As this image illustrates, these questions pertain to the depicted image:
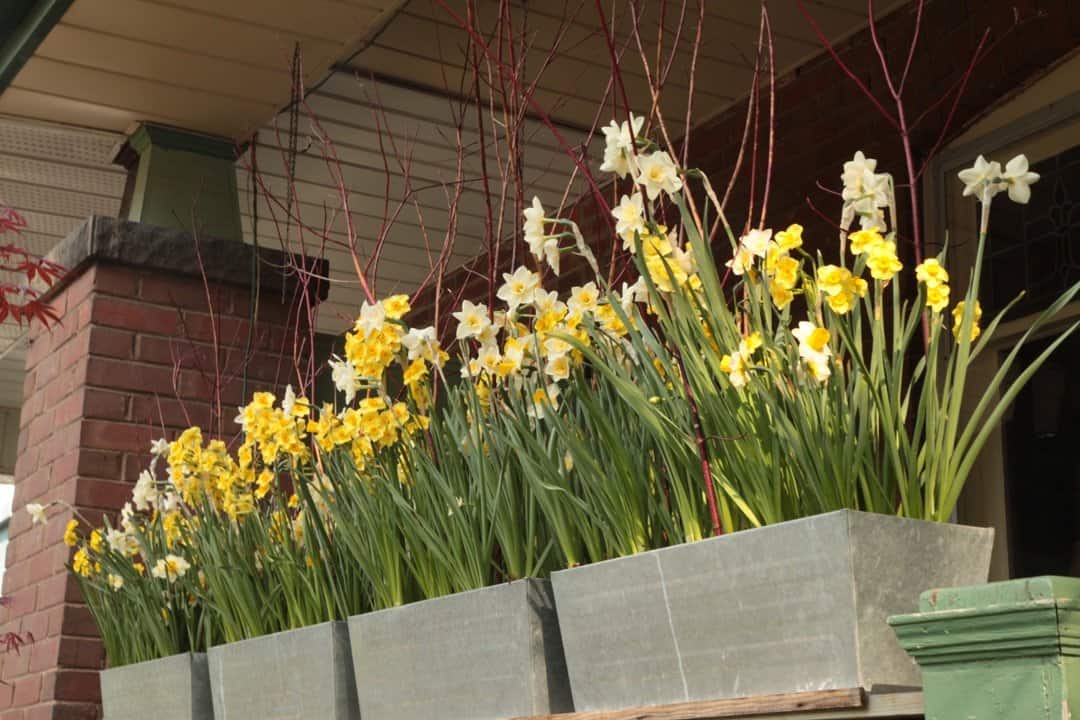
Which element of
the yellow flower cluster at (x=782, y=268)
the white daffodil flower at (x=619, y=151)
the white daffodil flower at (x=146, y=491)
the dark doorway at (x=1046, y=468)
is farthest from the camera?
the dark doorway at (x=1046, y=468)

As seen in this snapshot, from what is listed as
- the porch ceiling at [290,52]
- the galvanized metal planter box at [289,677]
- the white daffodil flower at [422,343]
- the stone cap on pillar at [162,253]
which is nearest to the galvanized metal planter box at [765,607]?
the white daffodil flower at [422,343]

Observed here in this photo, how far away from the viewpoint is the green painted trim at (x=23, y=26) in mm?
3670

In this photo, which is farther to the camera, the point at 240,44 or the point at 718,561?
the point at 240,44

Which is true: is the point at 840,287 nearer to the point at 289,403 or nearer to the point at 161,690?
the point at 289,403

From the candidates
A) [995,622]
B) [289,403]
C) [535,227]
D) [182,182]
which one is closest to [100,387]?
[182,182]

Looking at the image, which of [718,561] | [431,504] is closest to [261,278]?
[431,504]

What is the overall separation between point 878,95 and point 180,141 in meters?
2.19

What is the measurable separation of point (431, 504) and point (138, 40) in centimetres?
222

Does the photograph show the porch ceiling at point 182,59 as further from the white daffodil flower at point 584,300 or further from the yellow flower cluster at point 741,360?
the yellow flower cluster at point 741,360

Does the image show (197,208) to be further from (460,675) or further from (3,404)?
(3,404)

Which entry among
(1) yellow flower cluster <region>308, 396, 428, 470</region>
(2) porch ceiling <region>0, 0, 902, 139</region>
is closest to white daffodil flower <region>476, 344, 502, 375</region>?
(1) yellow flower cluster <region>308, 396, 428, 470</region>

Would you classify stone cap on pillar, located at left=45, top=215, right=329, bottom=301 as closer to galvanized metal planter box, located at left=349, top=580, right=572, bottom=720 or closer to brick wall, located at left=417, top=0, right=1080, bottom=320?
brick wall, located at left=417, top=0, right=1080, bottom=320

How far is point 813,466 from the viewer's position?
152 cm

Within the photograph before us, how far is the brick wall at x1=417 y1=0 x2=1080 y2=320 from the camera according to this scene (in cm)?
407
